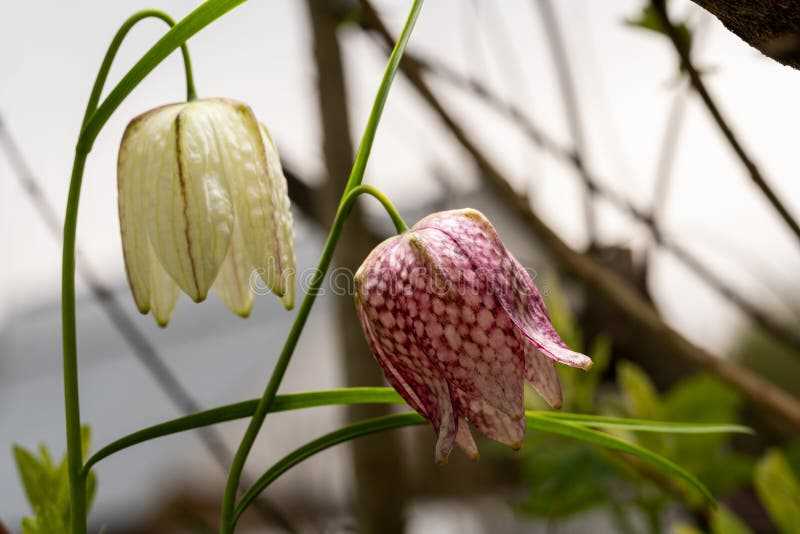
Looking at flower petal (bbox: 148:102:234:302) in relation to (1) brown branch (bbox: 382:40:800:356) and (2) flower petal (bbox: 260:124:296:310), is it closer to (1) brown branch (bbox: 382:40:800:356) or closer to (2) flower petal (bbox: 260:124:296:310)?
(2) flower petal (bbox: 260:124:296:310)

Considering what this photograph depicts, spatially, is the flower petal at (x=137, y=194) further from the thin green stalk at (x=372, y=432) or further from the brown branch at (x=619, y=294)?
the brown branch at (x=619, y=294)

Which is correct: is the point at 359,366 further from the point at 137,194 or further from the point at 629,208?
the point at 137,194

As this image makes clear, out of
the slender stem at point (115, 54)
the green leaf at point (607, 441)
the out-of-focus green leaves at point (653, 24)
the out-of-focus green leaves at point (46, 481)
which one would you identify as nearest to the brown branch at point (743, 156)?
the out-of-focus green leaves at point (653, 24)

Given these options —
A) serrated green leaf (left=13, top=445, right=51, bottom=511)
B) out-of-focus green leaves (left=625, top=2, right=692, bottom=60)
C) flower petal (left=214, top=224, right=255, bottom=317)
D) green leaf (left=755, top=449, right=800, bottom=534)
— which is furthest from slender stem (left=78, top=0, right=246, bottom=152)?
green leaf (left=755, top=449, right=800, bottom=534)

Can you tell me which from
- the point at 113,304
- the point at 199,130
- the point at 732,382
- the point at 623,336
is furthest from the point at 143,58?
the point at 623,336

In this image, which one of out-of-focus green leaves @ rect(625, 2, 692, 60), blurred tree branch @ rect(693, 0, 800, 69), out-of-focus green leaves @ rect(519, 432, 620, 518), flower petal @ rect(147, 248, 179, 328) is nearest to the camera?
blurred tree branch @ rect(693, 0, 800, 69)

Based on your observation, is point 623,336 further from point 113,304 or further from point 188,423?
point 188,423

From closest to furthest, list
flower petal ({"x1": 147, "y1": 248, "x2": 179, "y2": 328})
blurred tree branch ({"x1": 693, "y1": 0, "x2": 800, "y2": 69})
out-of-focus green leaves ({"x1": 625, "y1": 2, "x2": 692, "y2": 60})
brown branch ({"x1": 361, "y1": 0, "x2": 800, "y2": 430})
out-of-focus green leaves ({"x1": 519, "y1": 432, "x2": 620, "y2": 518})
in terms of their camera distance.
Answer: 1. blurred tree branch ({"x1": 693, "y1": 0, "x2": 800, "y2": 69})
2. flower petal ({"x1": 147, "y1": 248, "x2": 179, "y2": 328})
3. out-of-focus green leaves ({"x1": 625, "y1": 2, "x2": 692, "y2": 60})
4. brown branch ({"x1": 361, "y1": 0, "x2": 800, "y2": 430})
5. out-of-focus green leaves ({"x1": 519, "y1": 432, "x2": 620, "y2": 518})
